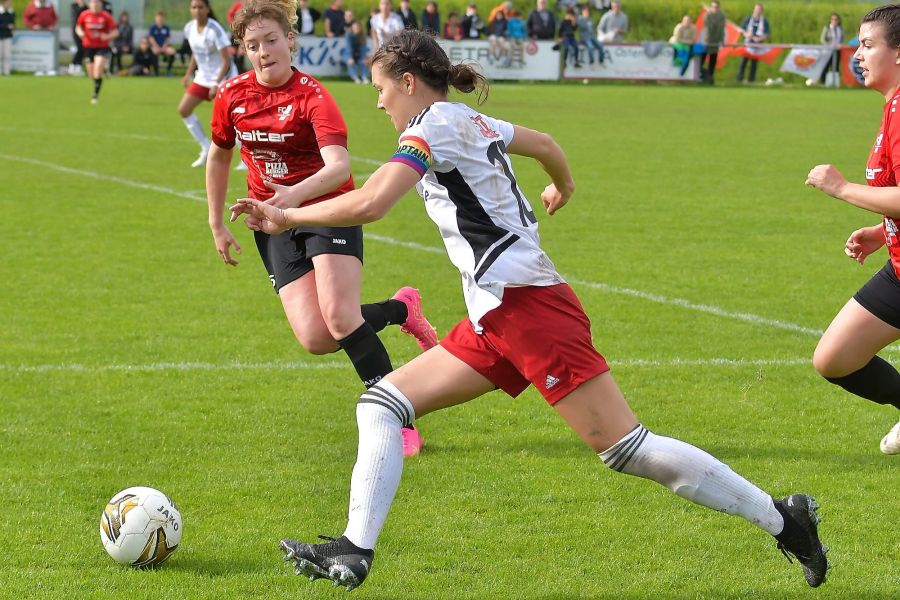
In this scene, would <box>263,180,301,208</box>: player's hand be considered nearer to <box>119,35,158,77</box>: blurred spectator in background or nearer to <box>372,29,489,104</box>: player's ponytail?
<box>372,29,489,104</box>: player's ponytail

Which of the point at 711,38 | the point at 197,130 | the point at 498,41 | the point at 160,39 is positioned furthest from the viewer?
the point at 160,39

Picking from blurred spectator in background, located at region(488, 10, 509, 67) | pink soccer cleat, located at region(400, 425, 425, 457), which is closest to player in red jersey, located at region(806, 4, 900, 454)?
pink soccer cleat, located at region(400, 425, 425, 457)

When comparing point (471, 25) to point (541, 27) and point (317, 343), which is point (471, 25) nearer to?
point (541, 27)

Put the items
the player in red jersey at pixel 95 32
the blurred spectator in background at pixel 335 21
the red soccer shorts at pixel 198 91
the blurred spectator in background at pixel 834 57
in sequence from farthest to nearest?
the blurred spectator in background at pixel 834 57
the blurred spectator in background at pixel 335 21
the player in red jersey at pixel 95 32
the red soccer shorts at pixel 198 91

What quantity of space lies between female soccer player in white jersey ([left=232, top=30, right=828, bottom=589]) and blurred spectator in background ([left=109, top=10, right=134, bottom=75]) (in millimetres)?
35345

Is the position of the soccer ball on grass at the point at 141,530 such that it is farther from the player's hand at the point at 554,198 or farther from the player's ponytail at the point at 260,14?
the player's ponytail at the point at 260,14

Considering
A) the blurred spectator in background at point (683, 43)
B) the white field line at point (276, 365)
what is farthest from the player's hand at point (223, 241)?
the blurred spectator in background at point (683, 43)

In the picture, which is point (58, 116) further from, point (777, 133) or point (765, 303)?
point (765, 303)

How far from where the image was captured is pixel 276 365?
763 cm

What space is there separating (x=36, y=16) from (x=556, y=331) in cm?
3499

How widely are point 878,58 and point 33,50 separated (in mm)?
34644

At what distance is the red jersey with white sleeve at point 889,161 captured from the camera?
4781mm

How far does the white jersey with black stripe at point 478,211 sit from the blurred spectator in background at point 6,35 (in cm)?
3203

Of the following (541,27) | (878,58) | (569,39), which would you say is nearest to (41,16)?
(541,27)
